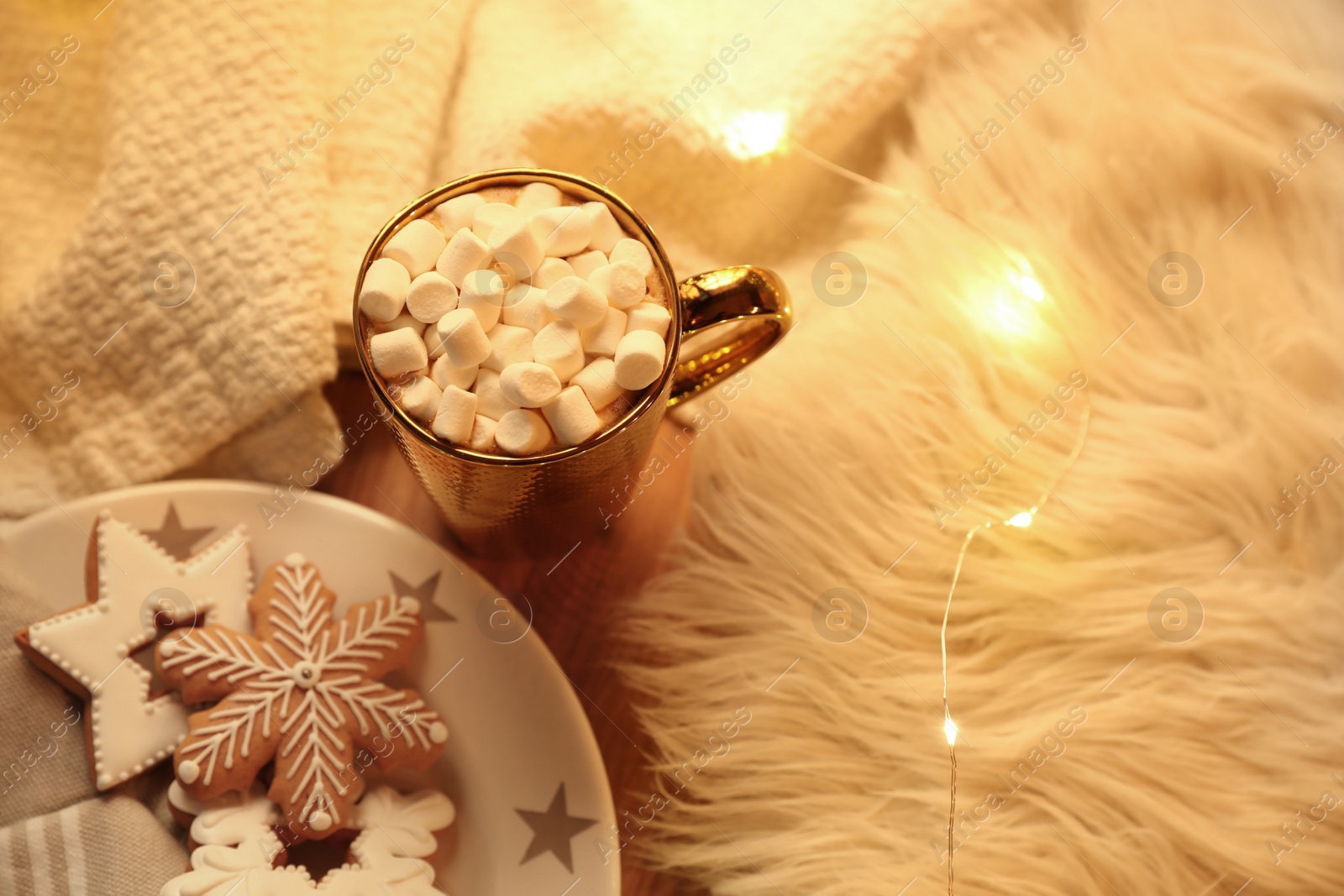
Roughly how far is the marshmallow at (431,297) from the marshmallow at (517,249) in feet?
0.09

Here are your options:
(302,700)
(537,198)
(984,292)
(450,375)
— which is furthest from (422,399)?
(984,292)

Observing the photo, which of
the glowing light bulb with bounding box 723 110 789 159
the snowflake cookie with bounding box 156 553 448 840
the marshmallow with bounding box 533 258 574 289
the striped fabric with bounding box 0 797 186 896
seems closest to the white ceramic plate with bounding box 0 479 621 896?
the snowflake cookie with bounding box 156 553 448 840

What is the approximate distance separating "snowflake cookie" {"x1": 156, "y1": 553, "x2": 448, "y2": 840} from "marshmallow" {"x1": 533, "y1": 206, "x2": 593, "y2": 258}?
0.87 feet

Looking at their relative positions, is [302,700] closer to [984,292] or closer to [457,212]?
[457,212]

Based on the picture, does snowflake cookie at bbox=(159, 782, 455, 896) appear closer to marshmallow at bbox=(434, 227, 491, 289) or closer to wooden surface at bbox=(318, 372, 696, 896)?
wooden surface at bbox=(318, 372, 696, 896)

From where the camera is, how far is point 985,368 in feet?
2.27

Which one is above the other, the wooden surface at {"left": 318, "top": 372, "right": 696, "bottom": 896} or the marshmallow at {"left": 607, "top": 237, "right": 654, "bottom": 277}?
the marshmallow at {"left": 607, "top": 237, "right": 654, "bottom": 277}

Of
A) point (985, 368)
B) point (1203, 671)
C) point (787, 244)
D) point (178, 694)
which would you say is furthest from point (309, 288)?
point (1203, 671)

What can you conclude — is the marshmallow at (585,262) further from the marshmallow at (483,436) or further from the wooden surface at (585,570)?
the wooden surface at (585,570)

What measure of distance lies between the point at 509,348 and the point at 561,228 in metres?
0.07

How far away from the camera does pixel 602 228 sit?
467mm

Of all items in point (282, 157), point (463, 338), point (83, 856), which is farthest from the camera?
point (282, 157)

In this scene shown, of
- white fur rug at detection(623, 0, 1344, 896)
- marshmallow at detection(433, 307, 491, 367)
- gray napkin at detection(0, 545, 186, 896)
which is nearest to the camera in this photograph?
marshmallow at detection(433, 307, 491, 367)

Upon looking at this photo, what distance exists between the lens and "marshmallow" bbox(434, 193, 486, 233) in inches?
18.5
